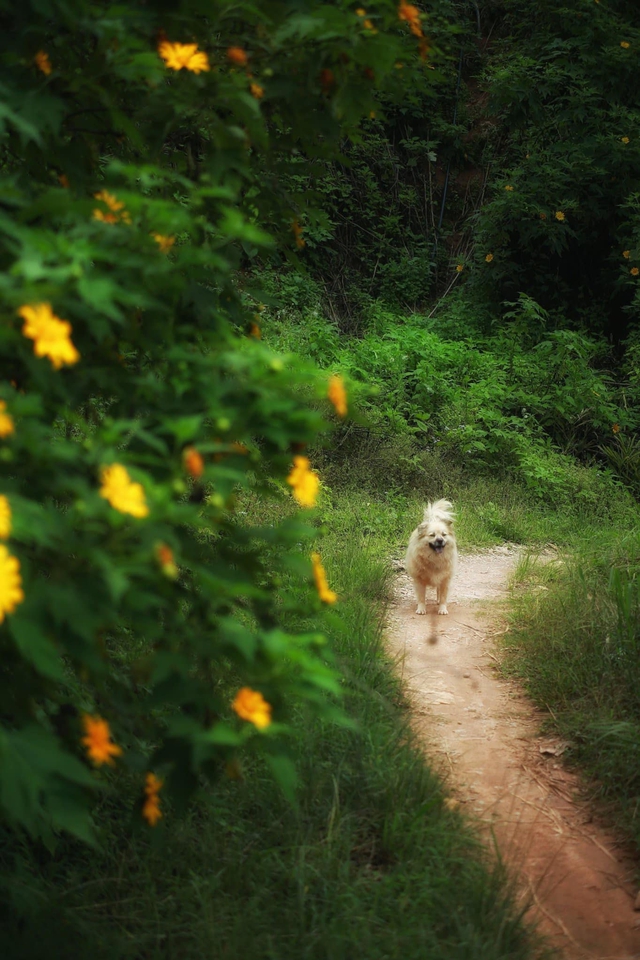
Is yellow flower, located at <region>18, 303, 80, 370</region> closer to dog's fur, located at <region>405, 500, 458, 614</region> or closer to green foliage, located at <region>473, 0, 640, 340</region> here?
dog's fur, located at <region>405, 500, 458, 614</region>

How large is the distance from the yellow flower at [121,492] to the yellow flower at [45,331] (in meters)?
0.20

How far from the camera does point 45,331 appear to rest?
1346mm

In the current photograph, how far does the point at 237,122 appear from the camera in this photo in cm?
229

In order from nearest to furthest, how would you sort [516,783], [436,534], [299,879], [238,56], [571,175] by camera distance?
1. [238,56]
2. [299,879]
3. [516,783]
4. [436,534]
5. [571,175]

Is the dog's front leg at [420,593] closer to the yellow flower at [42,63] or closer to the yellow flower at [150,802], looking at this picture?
the yellow flower at [150,802]

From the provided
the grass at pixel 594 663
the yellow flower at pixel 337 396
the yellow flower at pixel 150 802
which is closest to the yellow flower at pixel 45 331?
the yellow flower at pixel 337 396

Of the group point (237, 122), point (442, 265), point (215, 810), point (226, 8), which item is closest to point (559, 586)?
point (215, 810)

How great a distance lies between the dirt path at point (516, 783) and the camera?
2811 millimetres

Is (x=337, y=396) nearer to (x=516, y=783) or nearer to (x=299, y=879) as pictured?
(x=299, y=879)

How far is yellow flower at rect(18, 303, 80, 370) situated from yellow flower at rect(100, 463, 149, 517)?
8.0 inches

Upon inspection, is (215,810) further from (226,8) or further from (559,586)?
(559,586)

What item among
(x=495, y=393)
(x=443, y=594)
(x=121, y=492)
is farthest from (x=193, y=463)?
(x=495, y=393)

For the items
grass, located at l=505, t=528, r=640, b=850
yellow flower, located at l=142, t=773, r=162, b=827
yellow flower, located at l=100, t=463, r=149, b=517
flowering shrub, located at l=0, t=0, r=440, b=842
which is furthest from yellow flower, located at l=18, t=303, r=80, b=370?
grass, located at l=505, t=528, r=640, b=850

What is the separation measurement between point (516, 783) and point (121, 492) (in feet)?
9.14
